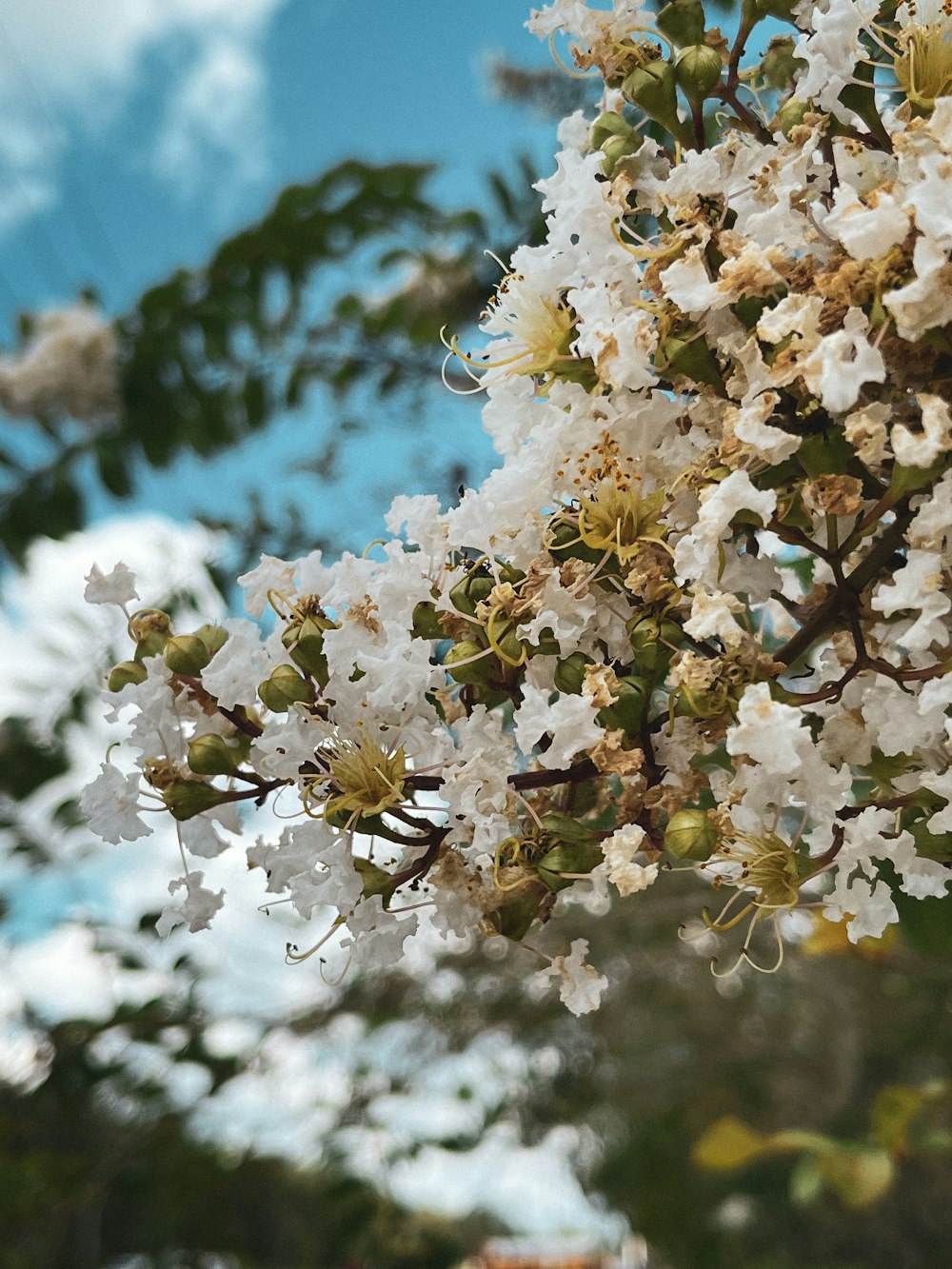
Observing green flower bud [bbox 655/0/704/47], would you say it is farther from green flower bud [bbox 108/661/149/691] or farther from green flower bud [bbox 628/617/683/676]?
green flower bud [bbox 108/661/149/691]

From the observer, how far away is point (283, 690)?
0.50 m

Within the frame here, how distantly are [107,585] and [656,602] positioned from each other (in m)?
0.28

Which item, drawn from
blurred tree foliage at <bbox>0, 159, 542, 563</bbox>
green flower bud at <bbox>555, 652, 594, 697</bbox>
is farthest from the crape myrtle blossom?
blurred tree foliage at <bbox>0, 159, 542, 563</bbox>

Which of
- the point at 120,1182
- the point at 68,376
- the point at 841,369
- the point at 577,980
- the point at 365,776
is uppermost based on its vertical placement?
the point at 68,376

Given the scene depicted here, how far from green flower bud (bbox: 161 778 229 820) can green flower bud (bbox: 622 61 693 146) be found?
38cm

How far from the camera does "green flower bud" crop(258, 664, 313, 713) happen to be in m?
0.50

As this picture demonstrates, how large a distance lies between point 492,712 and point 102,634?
1.05ft

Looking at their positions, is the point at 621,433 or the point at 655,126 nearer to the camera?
the point at 621,433

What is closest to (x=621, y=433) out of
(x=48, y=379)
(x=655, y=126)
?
(x=655, y=126)

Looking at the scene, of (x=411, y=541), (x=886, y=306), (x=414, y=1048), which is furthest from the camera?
(x=414, y=1048)

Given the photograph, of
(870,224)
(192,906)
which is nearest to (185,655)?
(192,906)

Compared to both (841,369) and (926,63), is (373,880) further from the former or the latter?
(926,63)

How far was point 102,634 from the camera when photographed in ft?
2.39

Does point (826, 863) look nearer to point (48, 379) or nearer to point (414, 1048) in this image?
point (48, 379)
